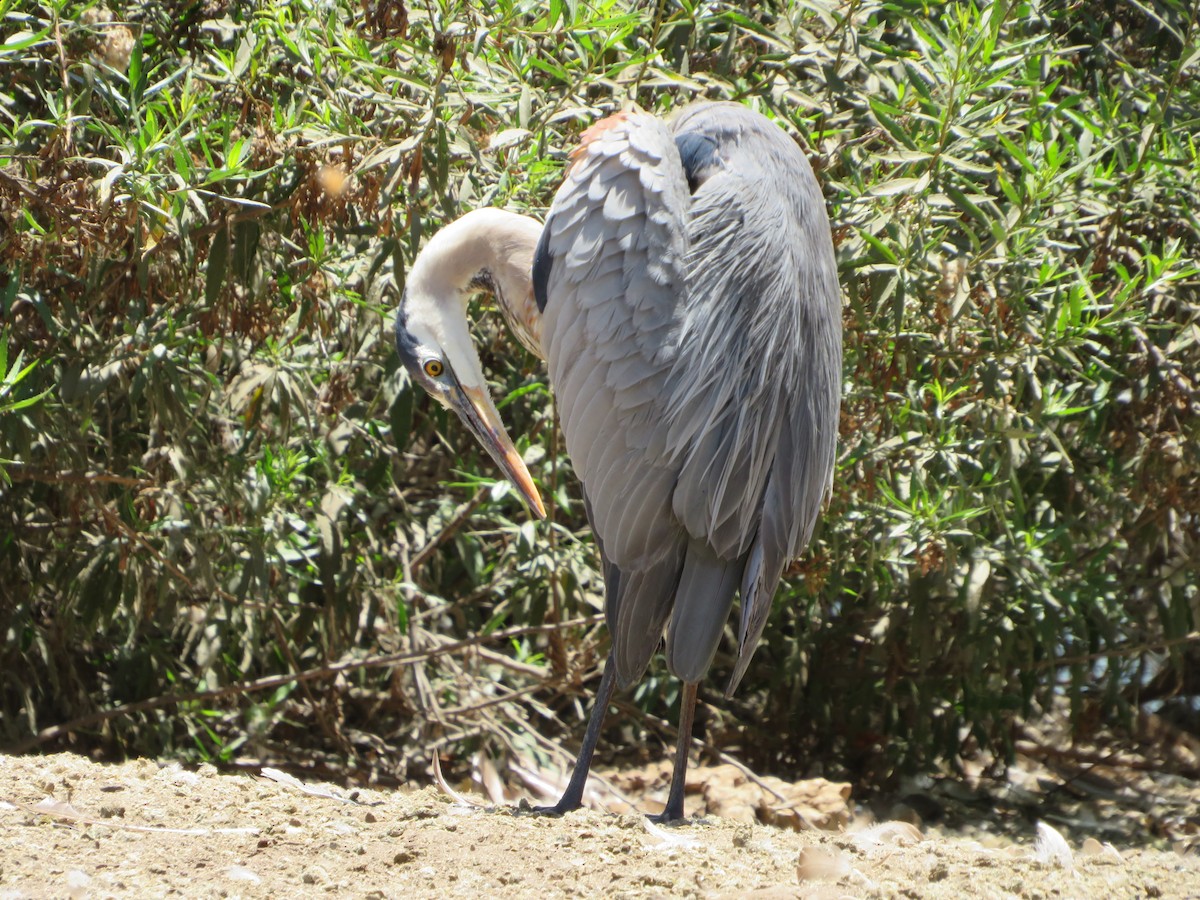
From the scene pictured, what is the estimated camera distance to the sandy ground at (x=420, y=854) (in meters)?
2.77

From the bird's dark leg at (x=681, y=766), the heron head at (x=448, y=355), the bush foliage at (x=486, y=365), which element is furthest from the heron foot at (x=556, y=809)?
the bush foliage at (x=486, y=365)

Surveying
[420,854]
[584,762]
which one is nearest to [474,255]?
[584,762]

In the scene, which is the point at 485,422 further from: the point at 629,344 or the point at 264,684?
the point at 264,684

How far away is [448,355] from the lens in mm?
4293

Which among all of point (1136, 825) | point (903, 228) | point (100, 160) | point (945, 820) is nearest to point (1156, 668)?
point (1136, 825)

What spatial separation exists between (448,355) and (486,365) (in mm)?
1725

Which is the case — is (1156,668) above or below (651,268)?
below

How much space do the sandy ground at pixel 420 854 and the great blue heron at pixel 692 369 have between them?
21.0 inches

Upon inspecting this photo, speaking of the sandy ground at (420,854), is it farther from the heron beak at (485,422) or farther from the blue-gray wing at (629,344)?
the heron beak at (485,422)

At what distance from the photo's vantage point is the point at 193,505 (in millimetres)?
4926

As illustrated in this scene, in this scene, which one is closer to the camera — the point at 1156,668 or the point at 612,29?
the point at 612,29

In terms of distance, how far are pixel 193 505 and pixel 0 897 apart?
2614mm

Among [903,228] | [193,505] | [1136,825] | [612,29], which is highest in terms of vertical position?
[612,29]

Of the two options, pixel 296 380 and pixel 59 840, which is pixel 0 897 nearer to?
pixel 59 840
